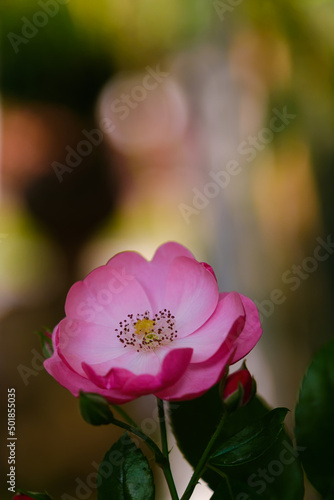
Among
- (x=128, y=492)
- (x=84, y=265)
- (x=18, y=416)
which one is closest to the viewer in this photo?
(x=128, y=492)

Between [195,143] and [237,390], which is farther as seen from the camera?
[195,143]

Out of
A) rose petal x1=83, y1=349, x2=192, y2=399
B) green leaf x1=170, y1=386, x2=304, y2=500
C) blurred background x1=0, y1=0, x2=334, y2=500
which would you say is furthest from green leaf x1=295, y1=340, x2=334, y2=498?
blurred background x1=0, y1=0, x2=334, y2=500

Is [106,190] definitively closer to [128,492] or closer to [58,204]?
[58,204]

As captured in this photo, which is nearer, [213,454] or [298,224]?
[213,454]

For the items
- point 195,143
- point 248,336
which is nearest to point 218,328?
point 248,336

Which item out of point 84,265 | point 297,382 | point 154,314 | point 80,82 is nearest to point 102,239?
point 84,265

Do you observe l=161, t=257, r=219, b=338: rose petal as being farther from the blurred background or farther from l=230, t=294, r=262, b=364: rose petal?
the blurred background

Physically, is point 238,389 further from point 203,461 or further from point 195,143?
point 195,143
